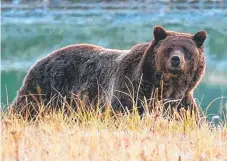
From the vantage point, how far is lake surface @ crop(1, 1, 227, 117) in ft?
101

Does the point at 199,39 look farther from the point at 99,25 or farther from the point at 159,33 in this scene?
the point at 99,25

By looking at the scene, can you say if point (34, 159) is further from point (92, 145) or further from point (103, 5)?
point (103, 5)

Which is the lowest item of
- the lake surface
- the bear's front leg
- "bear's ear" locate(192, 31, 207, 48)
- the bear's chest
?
the lake surface

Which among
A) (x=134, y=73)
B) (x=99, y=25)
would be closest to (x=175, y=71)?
(x=134, y=73)

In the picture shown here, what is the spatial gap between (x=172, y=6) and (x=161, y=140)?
34168 millimetres

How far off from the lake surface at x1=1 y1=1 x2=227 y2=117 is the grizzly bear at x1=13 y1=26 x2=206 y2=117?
19273 millimetres

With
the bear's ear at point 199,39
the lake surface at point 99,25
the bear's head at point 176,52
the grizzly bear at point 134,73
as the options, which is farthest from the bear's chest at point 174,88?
the lake surface at point 99,25

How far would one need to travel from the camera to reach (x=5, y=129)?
16.7 feet

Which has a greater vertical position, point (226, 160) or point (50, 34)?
point (226, 160)

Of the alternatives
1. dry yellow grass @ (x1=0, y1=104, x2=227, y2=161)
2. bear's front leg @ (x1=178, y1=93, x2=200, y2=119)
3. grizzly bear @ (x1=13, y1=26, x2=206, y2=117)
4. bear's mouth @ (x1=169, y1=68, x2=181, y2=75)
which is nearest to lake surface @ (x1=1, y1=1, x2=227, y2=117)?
grizzly bear @ (x1=13, y1=26, x2=206, y2=117)

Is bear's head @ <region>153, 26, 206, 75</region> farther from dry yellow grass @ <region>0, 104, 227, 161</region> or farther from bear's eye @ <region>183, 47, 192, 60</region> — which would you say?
dry yellow grass @ <region>0, 104, 227, 161</region>

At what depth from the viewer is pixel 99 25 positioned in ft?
121

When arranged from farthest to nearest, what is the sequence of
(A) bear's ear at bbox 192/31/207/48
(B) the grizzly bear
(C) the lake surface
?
(C) the lake surface, (A) bear's ear at bbox 192/31/207/48, (B) the grizzly bear

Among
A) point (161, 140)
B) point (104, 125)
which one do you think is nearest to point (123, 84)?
point (104, 125)
